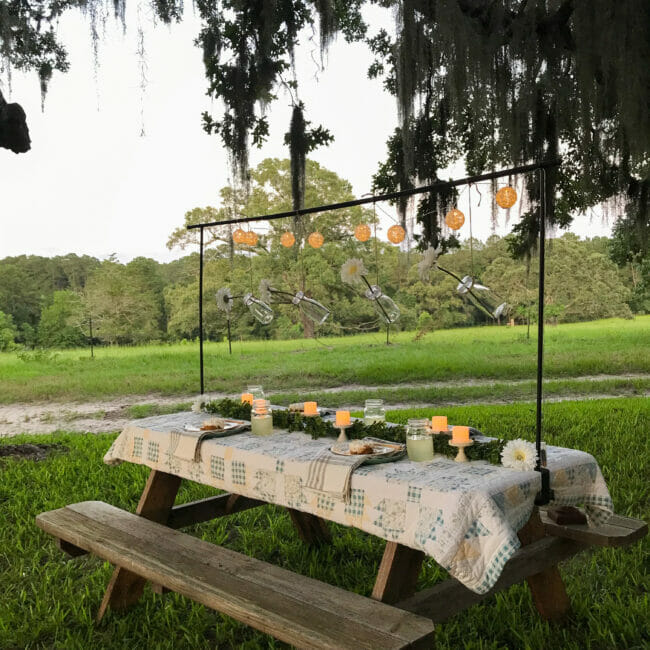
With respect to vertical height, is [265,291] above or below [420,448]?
above

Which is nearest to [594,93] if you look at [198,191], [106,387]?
[106,387]

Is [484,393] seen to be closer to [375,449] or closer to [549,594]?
[549,594]

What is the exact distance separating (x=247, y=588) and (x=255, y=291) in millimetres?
10361

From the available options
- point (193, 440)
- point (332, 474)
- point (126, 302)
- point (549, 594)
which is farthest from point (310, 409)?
point (126, 302)

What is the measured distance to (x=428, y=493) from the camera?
5.69 ft

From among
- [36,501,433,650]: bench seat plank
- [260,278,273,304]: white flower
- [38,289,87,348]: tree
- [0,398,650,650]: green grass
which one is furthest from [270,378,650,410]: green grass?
[36,501,433,650]: bench seat plank

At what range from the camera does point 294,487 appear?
207 cm

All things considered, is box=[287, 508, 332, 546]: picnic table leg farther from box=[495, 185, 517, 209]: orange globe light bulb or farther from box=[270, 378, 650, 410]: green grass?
box=[270, 378, 650, 410]: green grass

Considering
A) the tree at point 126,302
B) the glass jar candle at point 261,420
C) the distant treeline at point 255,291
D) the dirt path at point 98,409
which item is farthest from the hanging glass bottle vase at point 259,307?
the tree at point 126,302

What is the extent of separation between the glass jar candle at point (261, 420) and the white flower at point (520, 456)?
922 millimetres

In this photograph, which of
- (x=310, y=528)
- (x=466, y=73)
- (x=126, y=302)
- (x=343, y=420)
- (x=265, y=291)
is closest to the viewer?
(x=343, y=420)

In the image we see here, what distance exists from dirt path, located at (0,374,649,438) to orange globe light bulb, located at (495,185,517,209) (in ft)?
21.3

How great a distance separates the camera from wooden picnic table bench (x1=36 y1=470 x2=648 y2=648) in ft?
4.91

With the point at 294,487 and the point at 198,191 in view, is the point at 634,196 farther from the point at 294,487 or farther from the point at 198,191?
the point at 198,191
